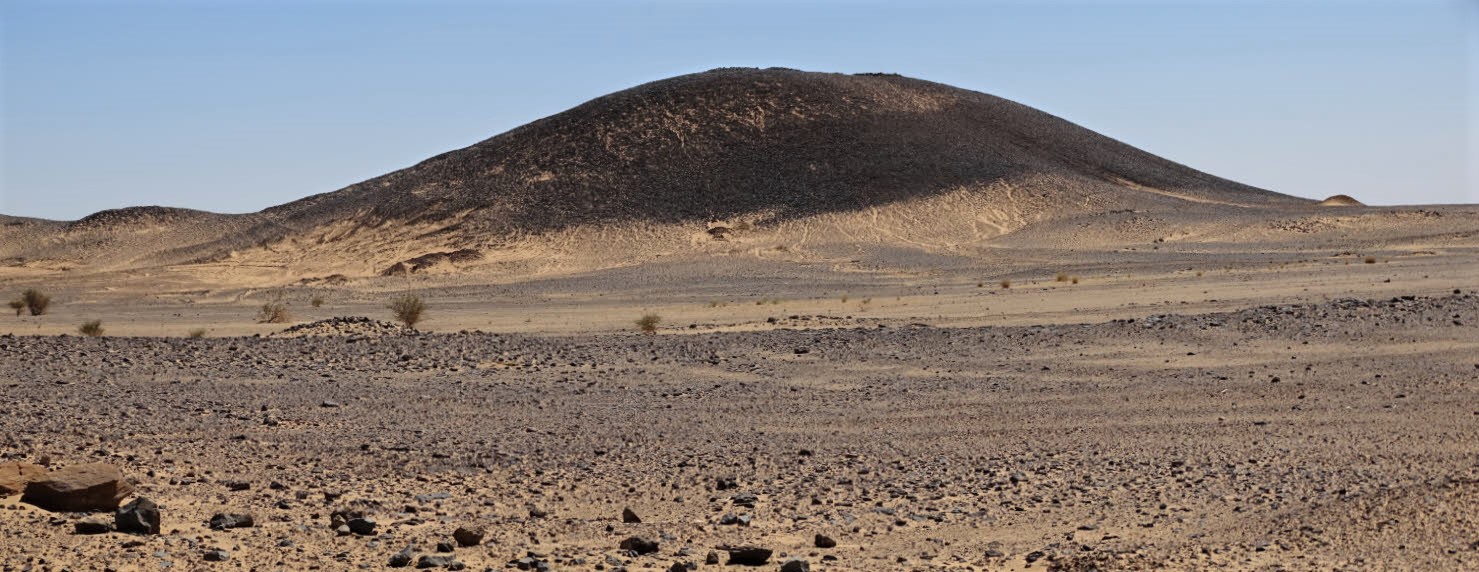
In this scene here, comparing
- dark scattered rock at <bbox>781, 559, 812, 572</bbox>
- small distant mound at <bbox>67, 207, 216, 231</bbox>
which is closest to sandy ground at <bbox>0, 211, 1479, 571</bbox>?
dark scattered rock at <bbox>781, 559, 812, 572</bbox>

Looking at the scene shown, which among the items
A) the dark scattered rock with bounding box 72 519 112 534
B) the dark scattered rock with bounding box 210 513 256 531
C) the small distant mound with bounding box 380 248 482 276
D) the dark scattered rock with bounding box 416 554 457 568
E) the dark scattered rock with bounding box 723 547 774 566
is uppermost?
the small distant mound with bounding box 380 248 482 276

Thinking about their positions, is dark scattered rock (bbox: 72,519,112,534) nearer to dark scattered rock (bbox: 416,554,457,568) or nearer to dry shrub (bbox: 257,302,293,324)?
dark scattered rock (bbox: 416,554,457,568)

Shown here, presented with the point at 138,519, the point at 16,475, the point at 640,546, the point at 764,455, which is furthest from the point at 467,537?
the point at 764,455

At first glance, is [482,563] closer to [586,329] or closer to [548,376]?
[548,376]

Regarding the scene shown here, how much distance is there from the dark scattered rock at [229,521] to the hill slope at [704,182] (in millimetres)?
58821

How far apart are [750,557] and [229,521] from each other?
3239 mm

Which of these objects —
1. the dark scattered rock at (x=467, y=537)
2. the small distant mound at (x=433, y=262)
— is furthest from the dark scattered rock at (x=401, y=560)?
the small distant mound at (x=433, y=262)

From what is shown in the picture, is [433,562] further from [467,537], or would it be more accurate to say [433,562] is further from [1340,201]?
[1340,201]

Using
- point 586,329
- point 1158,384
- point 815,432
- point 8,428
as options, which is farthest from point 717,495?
point 586,329

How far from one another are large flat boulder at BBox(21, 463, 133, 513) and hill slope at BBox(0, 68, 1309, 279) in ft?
193

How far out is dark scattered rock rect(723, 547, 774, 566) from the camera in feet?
29.4

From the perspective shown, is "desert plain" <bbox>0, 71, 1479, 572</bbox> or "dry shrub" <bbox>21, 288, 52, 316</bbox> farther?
"dry shrub" <bbox>21, 288, 52, 316</bbox>

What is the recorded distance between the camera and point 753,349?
22969 millimetres

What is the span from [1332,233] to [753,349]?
46.5m
